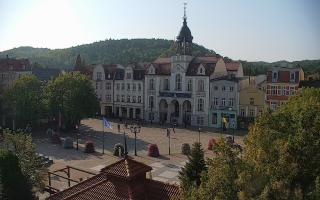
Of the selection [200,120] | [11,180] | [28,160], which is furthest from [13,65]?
[11,180]

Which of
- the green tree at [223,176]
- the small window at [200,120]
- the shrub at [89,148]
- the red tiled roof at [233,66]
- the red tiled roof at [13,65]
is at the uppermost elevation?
the red tiled roof at [13,65]

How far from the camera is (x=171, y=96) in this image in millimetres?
65500

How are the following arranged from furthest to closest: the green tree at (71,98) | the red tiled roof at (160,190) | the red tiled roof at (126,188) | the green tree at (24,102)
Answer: the green tree at (71,98) < the green tree at (24,102) < the red tiled roof at (160,190) < the red tiled roof at (126,188)

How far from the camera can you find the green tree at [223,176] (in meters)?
11.8

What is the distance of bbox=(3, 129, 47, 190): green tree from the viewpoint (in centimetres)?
2292

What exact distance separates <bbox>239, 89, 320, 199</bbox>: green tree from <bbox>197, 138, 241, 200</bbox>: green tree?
435 millimetres

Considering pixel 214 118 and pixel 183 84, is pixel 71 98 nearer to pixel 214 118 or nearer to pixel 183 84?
pixel 183 84

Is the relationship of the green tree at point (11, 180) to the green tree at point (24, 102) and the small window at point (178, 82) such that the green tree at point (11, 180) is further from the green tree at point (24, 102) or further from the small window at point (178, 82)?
the small window at point (178, 82)

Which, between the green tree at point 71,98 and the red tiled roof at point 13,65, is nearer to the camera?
the green tree at point 71,98

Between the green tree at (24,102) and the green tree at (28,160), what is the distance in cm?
2612

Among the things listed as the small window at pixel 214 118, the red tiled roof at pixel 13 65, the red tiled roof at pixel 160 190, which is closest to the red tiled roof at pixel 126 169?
the red tiled roof at pixel 160 190

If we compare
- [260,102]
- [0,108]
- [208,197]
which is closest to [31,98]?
[0,108]

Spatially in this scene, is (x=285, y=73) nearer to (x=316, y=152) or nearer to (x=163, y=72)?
(x=163, y=72)

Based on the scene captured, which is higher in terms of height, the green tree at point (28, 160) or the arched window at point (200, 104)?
the arched window at point (200, 104)
